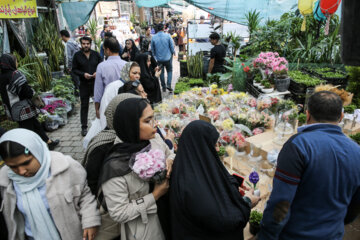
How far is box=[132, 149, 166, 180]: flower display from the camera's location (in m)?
1.44

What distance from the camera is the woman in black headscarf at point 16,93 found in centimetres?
365

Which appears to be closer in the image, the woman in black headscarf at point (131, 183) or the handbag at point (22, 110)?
the woman in black headscarf at point (131, 183)

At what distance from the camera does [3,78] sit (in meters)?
3.65

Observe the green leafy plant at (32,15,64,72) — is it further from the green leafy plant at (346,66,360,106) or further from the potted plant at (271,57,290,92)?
the green leafy plant at (346,66,360,106)

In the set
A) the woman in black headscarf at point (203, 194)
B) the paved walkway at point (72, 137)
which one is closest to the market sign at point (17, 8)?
the paved walkway at point (72, 137)

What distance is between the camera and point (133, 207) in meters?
1.52

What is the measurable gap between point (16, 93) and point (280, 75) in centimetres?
461

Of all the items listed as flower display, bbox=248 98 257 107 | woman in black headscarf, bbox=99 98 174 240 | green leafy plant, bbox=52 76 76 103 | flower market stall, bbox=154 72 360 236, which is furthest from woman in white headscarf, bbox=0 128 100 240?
green leafy plant, bbox=52 76 76 103

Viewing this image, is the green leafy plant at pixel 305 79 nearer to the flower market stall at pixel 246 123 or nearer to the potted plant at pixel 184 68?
the flower market stall at pixel 246 123

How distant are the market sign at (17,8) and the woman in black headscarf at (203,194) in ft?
20.9

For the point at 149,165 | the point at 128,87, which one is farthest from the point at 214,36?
the point at 149,165

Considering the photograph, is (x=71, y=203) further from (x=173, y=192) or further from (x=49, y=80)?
(x=49, y=80)

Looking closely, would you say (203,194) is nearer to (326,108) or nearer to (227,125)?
(326,108)

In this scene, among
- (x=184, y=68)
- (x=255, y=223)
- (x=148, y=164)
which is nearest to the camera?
(x=148, y=164)
